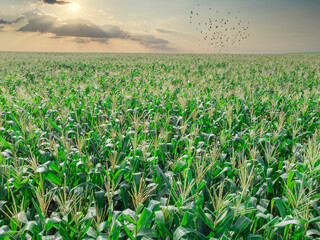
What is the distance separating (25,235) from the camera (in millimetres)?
1819

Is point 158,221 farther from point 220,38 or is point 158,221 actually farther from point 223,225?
point 220,38

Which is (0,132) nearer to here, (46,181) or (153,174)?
(46,181)

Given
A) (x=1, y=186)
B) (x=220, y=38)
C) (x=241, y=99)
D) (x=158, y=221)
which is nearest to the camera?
(x=158, y=221)

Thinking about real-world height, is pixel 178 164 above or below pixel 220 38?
below

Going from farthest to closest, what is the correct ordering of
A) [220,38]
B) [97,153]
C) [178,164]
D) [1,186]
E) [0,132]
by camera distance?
1. [220,38]
2. [0,132]
3. [97,153]
4. [178,164]
5. [1,186]

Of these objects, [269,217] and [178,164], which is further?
[178,164]

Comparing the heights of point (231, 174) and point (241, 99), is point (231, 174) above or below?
below

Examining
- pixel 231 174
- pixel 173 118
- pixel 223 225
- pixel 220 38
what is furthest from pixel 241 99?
pixel 220 38

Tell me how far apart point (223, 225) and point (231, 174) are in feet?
3.31

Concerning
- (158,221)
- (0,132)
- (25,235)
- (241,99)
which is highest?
(241,99)

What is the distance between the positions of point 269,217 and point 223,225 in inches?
17.9

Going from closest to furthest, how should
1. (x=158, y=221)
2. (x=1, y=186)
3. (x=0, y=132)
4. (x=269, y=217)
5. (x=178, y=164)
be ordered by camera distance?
(x=158, y=221) < (x=269, y=217) < (x=1, y=186) < (x=178, y=164) < (x=0, y=132)

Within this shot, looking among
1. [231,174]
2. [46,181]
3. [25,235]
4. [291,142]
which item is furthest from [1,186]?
[291,142]

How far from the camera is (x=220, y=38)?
5609 centimetres
